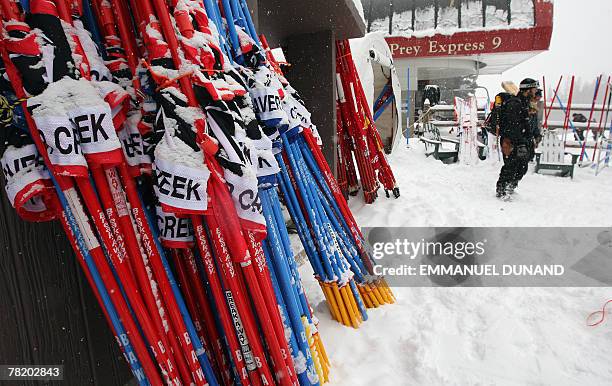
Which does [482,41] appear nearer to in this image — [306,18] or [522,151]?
[522,151]

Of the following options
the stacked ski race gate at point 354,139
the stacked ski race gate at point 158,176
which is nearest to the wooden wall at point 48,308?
the stacked ski race gate at point 158,176

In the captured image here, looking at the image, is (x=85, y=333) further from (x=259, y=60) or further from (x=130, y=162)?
(x=259, y=60)

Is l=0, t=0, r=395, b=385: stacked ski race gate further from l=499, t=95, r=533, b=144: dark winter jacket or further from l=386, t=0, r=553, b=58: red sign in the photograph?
l=386, t=0, r=553, b=58: red sign

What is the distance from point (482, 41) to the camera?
13.1m

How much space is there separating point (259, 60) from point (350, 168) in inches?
143

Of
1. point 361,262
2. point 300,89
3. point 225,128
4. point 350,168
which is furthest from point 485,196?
point 225,128

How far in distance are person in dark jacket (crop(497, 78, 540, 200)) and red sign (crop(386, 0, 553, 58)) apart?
891 centimetres

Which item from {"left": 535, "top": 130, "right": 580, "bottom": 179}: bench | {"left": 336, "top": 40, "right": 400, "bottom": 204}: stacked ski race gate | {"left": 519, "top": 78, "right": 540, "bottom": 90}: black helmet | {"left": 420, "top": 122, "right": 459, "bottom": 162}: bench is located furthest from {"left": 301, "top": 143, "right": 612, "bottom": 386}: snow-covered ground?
{"left": 420, "top": 122, "right": 459, "bottom": 162}: bench

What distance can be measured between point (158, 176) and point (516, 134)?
550 centimetres

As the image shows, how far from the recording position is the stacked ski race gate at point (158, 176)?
1.19 m

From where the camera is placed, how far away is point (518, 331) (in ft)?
7.53

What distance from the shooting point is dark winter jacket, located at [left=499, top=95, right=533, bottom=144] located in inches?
205

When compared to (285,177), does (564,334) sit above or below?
below

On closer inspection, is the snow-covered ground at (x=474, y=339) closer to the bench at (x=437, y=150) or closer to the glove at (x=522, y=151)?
the glove at (x=522, y=151)
